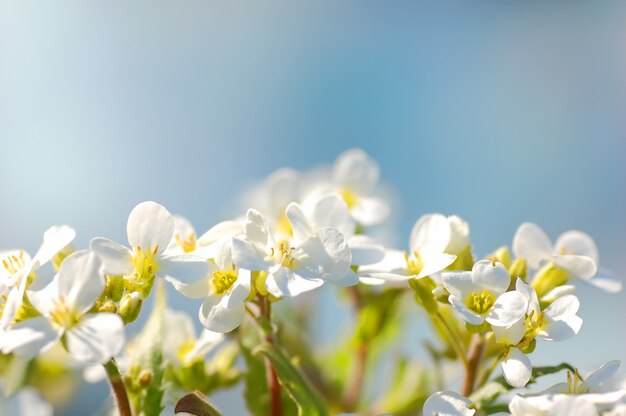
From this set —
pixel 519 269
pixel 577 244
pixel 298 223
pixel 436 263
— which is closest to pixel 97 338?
pixel 298 223

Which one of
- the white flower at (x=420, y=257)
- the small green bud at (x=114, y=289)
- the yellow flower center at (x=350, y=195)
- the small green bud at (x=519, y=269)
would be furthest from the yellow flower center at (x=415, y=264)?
the yellow flower center at (x=350, y=195)

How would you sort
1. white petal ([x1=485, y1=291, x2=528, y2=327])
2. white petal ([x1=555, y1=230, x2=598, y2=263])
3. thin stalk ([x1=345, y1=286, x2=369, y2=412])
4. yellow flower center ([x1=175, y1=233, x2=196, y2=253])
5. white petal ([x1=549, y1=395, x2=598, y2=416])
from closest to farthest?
white petal ([x1=549, y1=395, x2=598, y2=416]) < white petal ([x1=485, y1=291, x2=528, y2=327]) < yellow flower center ([x1=175, y1=233, x2=196, y2=253]) < white petal ([x1=555, y1=230, x2=598, y2=263]) < thin stalk ([x1=345, y1=286, x2=369, y2=412])

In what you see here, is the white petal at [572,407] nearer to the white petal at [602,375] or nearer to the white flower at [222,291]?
the white petal at [602,375]

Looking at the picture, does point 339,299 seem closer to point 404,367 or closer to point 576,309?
point 404,367

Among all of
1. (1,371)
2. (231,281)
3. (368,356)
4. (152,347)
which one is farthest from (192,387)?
(368,356)

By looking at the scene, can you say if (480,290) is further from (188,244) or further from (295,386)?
(188,244)

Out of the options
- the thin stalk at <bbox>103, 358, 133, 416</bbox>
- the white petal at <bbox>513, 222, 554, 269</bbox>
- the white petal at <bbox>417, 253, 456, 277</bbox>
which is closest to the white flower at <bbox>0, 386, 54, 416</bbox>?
the thin stalk at <bbox>103, 358, 133, 416</bbox>

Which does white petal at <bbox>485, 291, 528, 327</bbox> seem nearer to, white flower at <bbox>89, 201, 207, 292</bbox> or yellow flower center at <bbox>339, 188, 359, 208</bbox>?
white flower at <bbox>89, 201, 207, 292</bbox>

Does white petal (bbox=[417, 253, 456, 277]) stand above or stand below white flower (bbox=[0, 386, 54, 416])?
above
